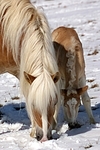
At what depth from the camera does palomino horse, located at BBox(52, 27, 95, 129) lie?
6293mm

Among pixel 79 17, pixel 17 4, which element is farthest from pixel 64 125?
pixel 79 17

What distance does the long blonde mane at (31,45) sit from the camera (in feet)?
17.9

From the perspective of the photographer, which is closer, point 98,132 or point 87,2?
point 98,132

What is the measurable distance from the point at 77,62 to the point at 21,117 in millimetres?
1351

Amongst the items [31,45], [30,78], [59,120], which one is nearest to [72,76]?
[59,120]

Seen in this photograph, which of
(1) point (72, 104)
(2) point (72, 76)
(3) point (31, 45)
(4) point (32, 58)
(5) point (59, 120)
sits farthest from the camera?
(5) point (59, 120)

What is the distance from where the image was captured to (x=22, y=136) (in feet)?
20.6

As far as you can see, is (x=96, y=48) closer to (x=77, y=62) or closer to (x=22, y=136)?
(x=77, y=62)

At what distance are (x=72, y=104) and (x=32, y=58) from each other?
97cm

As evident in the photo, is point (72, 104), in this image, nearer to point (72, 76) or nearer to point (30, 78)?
point (72, 76)

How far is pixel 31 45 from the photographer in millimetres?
5824

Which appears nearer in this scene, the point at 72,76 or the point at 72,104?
the point at 72,104

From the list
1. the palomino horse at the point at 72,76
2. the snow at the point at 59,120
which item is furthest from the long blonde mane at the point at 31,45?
the palomino horse at the point at 72,76

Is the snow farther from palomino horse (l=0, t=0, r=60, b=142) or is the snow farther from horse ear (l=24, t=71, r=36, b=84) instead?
horse ear (l=24, t=71, r=36, b=84)
